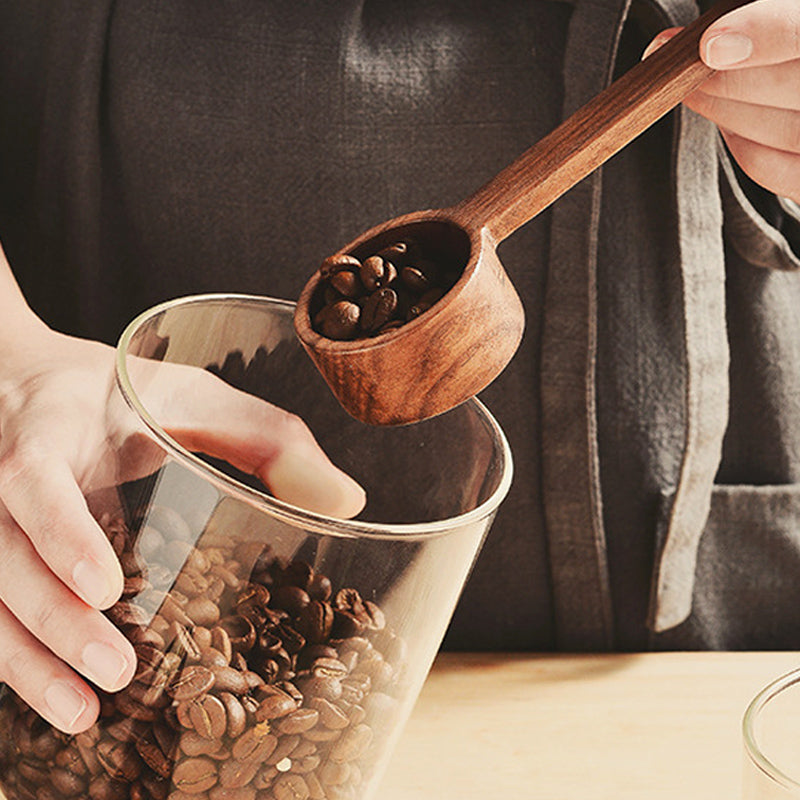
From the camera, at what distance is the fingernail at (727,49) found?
1.74 ft

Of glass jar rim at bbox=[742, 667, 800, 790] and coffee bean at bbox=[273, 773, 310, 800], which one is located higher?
coffee bean at bbox=[273, 773, 310, 800]

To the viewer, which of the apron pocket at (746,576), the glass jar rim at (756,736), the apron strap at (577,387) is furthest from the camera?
the apron pocket at (746,576)

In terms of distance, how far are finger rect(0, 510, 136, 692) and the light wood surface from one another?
0.23 m

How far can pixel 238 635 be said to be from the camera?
43cm

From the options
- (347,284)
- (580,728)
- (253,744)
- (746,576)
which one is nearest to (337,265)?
(347,284)

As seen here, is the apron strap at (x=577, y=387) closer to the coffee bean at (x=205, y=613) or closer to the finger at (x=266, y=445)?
the finger at (x=266, y=445)

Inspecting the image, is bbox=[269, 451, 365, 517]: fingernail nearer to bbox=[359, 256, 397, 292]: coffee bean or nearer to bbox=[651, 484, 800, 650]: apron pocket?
bbox=[359, 256, 397, 292]: coffee bean

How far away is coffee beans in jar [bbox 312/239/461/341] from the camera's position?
50 centimetres

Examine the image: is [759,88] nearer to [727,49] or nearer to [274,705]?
[727,49]

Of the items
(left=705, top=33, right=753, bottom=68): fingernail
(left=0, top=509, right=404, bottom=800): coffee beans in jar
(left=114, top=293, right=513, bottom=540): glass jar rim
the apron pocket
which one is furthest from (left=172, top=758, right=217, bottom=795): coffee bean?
the apron pocket

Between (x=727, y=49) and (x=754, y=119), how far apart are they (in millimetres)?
101

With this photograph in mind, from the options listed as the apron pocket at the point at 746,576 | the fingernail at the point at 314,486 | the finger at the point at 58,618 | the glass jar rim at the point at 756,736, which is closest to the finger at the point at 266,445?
the fingernail at the point at 314,486

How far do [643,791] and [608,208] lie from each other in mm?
395

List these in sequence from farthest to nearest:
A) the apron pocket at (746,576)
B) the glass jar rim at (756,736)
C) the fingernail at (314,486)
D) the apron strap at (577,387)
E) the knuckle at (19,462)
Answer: the apron pocket at (746,576) → the apron strap at (577,387) → the fingernail at (314,486) → the knuckle at (19,462) → the glass jar rim at (756,736)
